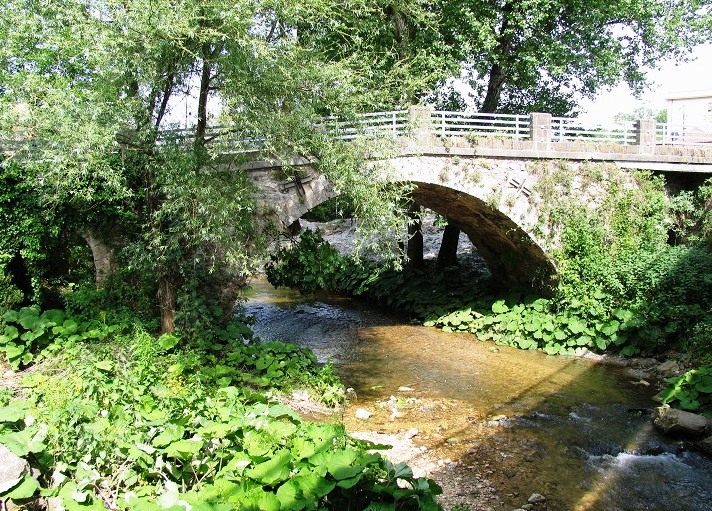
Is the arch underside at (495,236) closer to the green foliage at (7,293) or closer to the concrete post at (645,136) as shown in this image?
the concrete post at (645,136)

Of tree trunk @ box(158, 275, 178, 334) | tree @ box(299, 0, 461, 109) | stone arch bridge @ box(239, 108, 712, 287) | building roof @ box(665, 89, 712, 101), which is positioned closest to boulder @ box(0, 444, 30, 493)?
tree trunk @ box(158, 275, 178, 334)

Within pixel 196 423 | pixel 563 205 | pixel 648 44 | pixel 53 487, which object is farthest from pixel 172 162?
pixel 648 44

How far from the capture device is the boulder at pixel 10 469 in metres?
3.60

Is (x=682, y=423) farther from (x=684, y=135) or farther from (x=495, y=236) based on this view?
(x=684, y=135)

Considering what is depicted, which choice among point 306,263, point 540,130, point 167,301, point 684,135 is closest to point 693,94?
point 684,135

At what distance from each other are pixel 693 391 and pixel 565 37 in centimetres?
886

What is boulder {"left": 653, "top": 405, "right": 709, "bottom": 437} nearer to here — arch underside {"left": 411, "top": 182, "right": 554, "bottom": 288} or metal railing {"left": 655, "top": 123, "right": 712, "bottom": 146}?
arch underside {"left": 411, "top": 182, "right": 554, "bottom": 288}

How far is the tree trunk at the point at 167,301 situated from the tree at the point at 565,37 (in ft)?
27.5

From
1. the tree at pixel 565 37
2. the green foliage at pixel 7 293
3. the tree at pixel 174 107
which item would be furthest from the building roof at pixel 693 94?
the green foliage at pixel 7 293

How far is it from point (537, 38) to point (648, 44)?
2.99 meters

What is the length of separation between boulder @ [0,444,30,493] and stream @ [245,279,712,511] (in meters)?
3.89

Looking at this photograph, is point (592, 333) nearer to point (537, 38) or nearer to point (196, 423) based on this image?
point (537, 38)

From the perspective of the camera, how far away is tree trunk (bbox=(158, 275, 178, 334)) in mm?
8836

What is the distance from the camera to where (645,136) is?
12914mm
